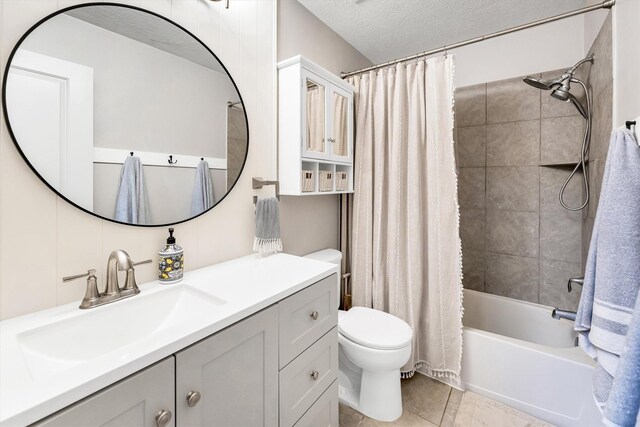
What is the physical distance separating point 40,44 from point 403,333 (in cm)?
186

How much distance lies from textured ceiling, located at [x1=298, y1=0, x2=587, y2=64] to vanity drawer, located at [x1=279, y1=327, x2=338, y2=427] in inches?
77.5

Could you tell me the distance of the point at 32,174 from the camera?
0.82 meters

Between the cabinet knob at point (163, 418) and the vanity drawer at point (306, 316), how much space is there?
380 mm

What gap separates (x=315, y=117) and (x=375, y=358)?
1.37 metres

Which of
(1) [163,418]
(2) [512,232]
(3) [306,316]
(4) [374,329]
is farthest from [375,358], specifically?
(2) [512,232]

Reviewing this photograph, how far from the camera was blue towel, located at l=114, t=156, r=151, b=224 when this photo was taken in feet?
3.25

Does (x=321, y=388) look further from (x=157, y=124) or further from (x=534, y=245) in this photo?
(x=534, y=245)

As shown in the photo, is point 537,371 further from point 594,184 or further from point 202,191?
point 202,191

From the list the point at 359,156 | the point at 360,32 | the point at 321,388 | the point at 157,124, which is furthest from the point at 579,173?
the point at 157,124

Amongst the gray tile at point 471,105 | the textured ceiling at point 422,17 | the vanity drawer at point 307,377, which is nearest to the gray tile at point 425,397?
the vanity drawer at point 307,377

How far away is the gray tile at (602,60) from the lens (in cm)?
138

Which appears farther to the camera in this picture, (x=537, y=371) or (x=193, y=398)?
(x=537, y=371)

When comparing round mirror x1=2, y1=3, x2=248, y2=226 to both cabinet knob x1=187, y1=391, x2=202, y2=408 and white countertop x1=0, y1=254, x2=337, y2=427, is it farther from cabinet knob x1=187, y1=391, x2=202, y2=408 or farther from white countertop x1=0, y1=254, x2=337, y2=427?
cabinet knob x1=187, y1=391, x2=202, y2=408

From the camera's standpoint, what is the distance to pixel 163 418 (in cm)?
62
